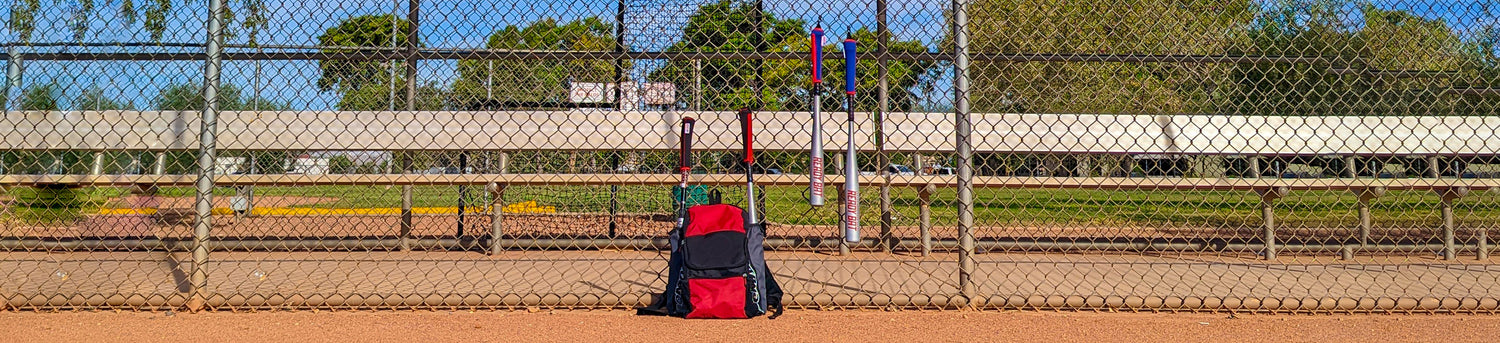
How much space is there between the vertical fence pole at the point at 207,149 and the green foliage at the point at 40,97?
1.16m

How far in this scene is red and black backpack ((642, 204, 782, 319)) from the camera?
119 inches

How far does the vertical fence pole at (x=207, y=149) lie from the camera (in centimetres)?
304

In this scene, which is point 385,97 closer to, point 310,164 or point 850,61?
point 310,164

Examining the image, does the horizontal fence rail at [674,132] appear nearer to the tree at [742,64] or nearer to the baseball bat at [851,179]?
the tree at [742,64]

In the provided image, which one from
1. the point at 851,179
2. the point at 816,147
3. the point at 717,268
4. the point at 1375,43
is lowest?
the point at 717,268

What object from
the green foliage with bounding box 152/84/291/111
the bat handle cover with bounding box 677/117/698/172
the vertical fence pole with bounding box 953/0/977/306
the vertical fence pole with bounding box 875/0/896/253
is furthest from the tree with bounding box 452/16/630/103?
the vertical fence pole with bounding box 953/0/977/306

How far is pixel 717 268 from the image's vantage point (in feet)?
9.93

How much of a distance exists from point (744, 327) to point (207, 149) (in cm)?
208

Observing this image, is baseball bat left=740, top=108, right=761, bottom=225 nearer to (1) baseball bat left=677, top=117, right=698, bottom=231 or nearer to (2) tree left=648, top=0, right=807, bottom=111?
(1) baseball bat left=677, top=117, right=698, bottom=231

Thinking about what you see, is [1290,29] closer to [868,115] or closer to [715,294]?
[868,115]

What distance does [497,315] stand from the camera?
3.19 meters

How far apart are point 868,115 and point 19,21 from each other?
4147mm

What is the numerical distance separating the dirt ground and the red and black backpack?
0.06 m

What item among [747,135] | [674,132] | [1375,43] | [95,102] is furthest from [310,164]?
[1375,43]
